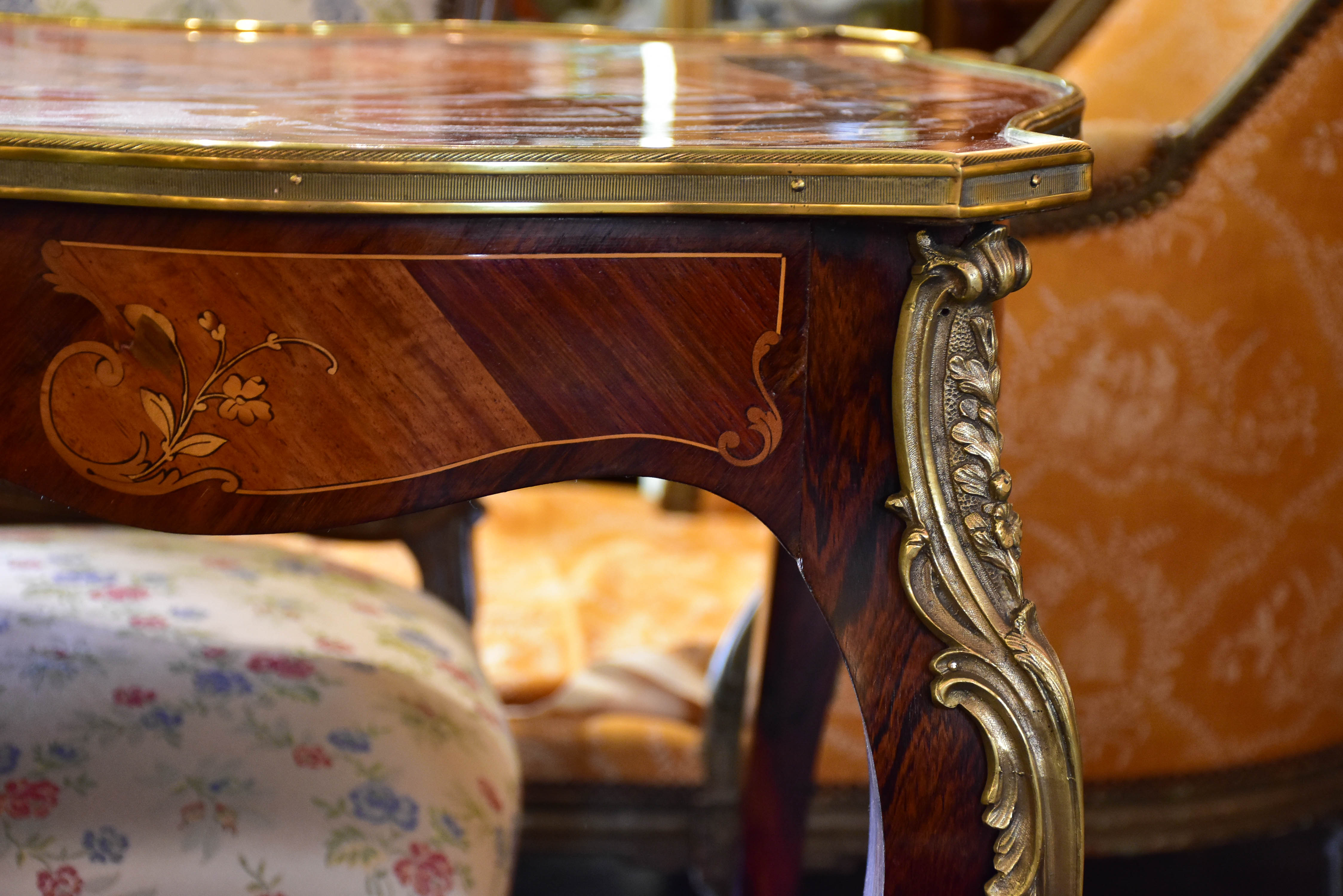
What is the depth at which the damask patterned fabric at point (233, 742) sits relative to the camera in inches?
21.8

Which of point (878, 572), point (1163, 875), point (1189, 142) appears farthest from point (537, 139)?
point (1163, 875)

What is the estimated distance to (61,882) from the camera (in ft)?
1.77

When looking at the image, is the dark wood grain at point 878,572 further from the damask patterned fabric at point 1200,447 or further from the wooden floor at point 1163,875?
the wooden floor at point 1163,875

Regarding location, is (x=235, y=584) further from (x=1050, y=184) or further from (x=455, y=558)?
(x=1050, y=184)

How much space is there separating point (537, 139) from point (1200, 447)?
2.63 ft

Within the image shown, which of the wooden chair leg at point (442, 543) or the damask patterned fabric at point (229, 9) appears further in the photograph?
the damask patterned fabric at point (229, 9)

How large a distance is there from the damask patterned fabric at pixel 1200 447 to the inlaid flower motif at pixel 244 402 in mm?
730

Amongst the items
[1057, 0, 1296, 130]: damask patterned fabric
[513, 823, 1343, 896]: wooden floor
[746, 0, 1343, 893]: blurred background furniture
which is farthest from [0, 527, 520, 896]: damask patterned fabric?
[1057, 0, 1296, 130]: damask patterned fabric

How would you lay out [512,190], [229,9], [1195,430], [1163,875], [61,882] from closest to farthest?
[512,190] < [61,882] < [1195,430] < [229,9] < [1163,875]

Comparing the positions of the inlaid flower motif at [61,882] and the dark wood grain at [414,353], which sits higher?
the dark wood grain at [414,353]

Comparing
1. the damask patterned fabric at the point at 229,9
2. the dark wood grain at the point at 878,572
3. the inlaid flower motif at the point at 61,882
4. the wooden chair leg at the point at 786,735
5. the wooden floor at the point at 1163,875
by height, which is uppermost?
the damask patterned fabric at the point at 229,9

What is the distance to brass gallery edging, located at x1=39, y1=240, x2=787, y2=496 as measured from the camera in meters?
0.39

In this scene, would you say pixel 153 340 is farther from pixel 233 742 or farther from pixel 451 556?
pixel 451 556

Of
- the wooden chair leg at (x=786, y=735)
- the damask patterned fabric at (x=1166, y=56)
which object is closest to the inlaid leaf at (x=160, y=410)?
the wooden chair leg at (x=786, y=735)
